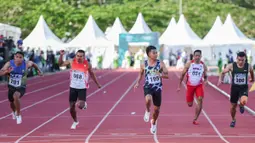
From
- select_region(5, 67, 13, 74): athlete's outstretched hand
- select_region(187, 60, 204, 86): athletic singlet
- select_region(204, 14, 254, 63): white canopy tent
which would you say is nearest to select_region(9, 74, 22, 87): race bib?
select_region(5, 67, 13, 74): athlete's outstretched hand

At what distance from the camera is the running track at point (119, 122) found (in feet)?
49.7

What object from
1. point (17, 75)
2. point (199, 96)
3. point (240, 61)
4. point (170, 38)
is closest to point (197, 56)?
point (199, 96)

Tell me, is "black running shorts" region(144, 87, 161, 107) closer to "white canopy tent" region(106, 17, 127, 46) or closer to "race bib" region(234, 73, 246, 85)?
"race bib" region(234, 73, 246, 85)

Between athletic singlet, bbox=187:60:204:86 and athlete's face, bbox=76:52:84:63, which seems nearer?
athlete's face, bbox=76:52:84:63

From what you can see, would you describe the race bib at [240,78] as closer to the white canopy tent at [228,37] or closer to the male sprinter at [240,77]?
the male sprinter at [240,77]

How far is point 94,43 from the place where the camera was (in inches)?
2552

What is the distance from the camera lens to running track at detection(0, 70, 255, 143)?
1514 centimetres

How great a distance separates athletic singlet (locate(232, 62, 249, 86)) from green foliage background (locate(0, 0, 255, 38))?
60.8 metres

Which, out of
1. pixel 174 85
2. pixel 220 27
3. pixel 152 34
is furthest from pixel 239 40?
pixel 174 85

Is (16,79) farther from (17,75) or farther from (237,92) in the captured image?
(237,92)

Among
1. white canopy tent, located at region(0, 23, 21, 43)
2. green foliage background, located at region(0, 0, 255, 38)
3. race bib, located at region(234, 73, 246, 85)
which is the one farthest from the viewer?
green foliage background, located at region(0, 0, 255, 38)

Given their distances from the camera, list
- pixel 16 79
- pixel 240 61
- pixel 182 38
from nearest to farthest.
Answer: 1. pixel 240 61
2. pixel 16 79
3. pixel 182 38

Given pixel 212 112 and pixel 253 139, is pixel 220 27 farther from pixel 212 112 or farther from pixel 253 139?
pixel 253 139

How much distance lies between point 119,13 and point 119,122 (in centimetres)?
6895
